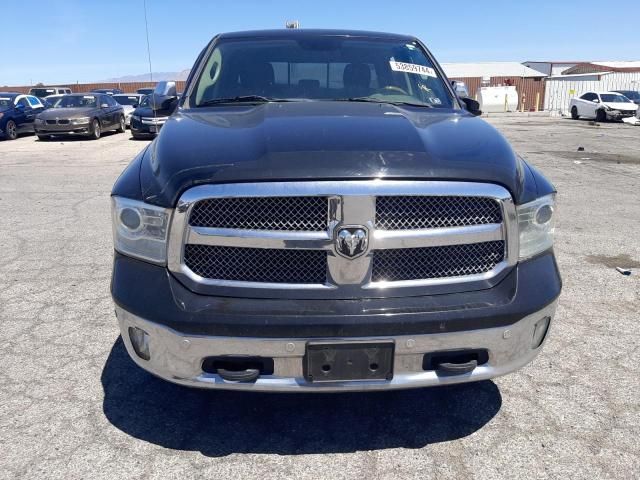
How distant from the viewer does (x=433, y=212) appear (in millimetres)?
2252

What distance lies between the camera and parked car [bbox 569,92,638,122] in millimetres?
27562

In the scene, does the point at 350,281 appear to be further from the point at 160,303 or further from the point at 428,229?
the point at 160,303

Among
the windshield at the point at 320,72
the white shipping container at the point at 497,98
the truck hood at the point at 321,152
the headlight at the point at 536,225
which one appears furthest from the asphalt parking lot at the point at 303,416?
the white shipping container at the point at 497,98

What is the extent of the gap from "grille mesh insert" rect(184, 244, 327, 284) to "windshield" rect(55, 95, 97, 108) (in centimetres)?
1802

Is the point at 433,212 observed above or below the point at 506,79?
above

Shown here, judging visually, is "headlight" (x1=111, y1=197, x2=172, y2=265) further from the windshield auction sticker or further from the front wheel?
the front wheel

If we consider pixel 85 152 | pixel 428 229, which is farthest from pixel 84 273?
pixel 85 152

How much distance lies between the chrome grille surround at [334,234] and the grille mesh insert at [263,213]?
23mm

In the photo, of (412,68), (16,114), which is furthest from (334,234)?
(16,114)

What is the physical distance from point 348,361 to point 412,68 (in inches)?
94.7

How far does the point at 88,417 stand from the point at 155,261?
100 centimetres

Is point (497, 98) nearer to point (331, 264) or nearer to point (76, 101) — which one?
point (76, 101)

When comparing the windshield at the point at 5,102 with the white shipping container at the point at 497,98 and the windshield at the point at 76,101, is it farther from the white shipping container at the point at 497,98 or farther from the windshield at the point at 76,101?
the white shipping container at the point at 497,98

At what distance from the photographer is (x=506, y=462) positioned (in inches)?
95.7
